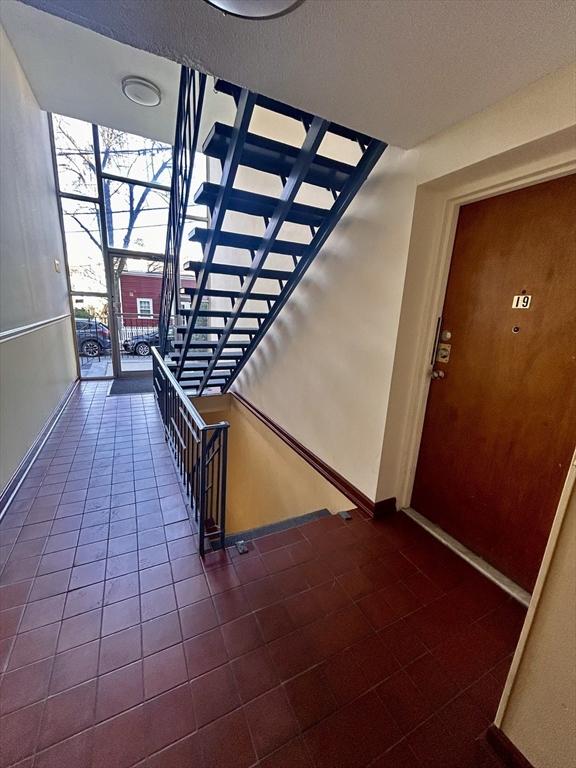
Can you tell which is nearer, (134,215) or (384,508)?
(384,508)

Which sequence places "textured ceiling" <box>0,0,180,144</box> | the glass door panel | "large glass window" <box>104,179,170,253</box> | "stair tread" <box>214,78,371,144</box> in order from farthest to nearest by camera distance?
1. the glass door panel
2. "large glass window" <box>104,179,170,253</box>
3. "textured ceiling" <box>0,0,180,144</box>
4. "stair tread" <box>214,78,371,144</box>

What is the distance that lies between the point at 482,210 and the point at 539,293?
52 cm

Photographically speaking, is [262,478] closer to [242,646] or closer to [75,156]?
[242,646]

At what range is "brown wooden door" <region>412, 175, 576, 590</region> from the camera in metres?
1.36

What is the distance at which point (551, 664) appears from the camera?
85 cm

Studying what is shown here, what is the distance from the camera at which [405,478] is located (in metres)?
2.10

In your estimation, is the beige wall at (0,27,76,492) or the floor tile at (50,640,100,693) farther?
the beige wall at (0,27,76,492)

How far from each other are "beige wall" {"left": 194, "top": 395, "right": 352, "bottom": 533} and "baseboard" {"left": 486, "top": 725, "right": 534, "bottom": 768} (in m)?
1.29

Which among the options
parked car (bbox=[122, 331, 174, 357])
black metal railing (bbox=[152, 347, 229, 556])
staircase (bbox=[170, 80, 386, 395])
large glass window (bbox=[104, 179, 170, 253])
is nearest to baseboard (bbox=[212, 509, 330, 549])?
black metal railing (bbox=[152, 347, 229, 556])

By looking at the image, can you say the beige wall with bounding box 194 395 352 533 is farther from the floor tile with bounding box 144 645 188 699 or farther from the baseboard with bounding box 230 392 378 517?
the floor tile with bounding box 144 645 188 699

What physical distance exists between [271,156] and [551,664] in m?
2.32

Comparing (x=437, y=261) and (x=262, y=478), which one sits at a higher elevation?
(x=437, y=261)

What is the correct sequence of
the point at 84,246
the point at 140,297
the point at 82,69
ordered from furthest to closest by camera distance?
the point at 140,297 → the point at 84,246 → the point at 82,69

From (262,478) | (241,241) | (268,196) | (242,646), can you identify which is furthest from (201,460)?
(262,478)
